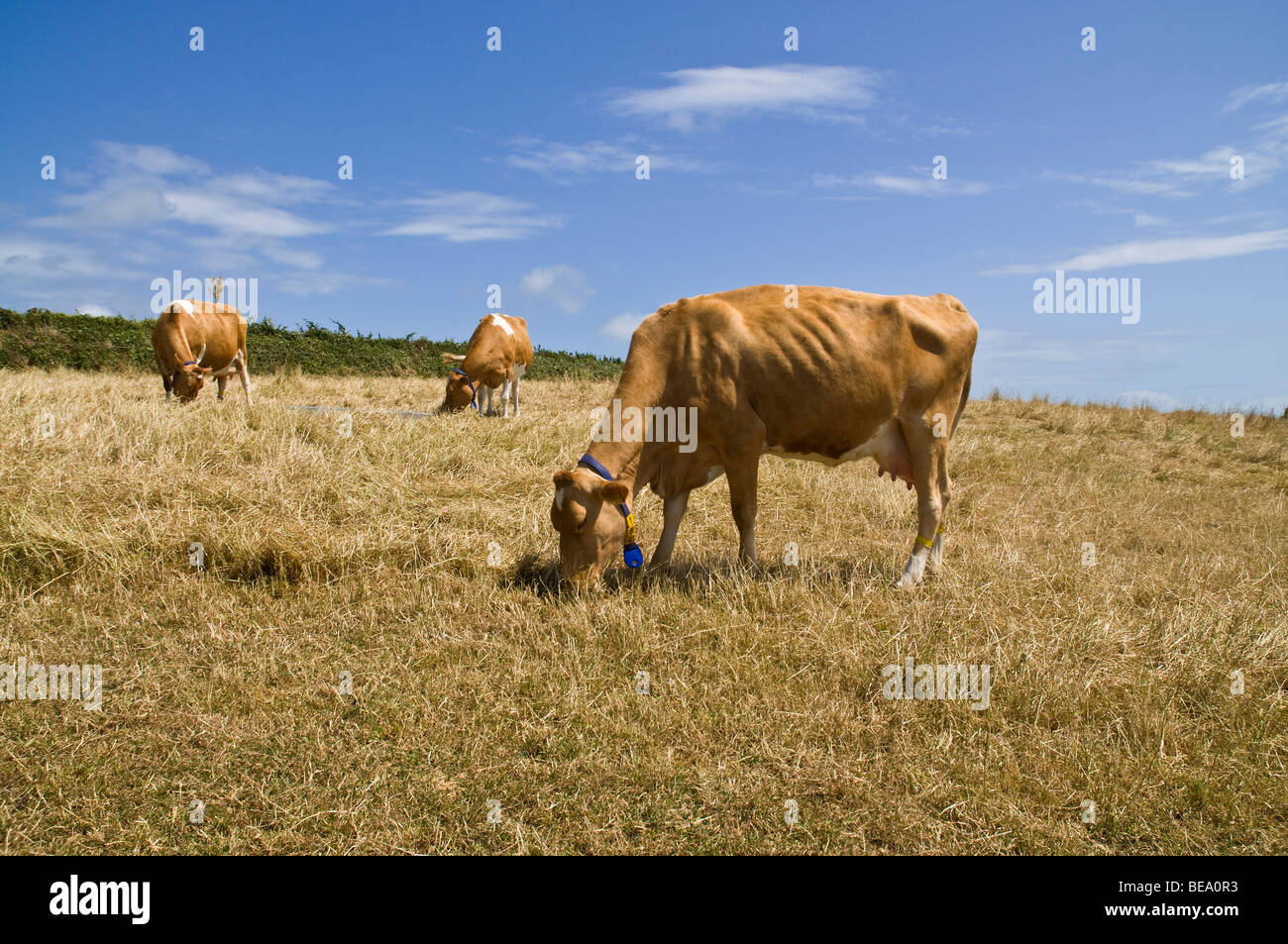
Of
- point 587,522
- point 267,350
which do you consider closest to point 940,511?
point 587,522

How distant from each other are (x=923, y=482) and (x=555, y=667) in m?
3.49

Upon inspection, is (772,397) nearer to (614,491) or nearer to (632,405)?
(632,405)

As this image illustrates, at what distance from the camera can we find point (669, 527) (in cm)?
647

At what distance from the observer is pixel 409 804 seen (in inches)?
142

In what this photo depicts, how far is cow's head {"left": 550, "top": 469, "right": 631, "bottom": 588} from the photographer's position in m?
5.45

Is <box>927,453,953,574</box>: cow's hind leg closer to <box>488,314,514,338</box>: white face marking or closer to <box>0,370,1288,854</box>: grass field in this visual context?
<box>0,370,1288,854</box>: grass field

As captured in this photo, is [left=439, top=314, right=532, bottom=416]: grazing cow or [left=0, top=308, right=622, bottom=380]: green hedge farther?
[left=0, top=308, right=622, bottom=380]: green hedge

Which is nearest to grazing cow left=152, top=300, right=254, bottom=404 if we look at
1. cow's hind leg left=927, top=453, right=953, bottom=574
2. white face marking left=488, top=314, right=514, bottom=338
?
white face marking left=488, top=314, right=514, bottom=338

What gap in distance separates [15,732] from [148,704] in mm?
620

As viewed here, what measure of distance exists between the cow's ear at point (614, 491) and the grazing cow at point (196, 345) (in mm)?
10171

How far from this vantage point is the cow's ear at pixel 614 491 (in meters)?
5.42

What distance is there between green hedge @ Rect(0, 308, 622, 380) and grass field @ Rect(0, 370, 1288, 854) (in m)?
13.4

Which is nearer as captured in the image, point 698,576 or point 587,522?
point 587,522
